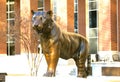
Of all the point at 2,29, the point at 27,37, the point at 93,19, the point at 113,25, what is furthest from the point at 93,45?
the point at 27,37

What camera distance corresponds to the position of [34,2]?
1217 inches

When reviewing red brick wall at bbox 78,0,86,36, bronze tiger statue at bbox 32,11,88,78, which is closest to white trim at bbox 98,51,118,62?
red brick wall at bbox 78,0,86,36

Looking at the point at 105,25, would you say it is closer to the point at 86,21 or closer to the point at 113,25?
the point at 113,25

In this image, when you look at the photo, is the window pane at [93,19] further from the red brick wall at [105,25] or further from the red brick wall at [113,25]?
the red brick wall at [105,25]

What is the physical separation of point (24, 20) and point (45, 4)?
36.8ft

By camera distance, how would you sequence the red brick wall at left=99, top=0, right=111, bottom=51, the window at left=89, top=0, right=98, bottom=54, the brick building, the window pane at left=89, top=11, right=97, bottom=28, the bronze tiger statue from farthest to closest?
the window pane at left=89, top=11, right=97, bottom=28, the window at left=89, top=0, right=98, bottom=54, the red brick wall at left=99, top=0, right=111, bottom=51, the brick building, the bronze tiger statue

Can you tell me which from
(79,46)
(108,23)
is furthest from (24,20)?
(79,46)

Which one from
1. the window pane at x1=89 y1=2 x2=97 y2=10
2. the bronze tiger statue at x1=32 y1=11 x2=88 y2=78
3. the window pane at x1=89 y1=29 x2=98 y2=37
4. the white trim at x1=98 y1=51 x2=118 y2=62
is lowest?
the white trim at x1=98 y1=51 x2=118 y2=62

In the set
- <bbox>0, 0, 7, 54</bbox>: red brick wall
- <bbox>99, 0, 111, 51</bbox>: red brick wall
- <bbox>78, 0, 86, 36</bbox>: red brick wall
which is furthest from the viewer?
<bbox>78, 0, 86, 36</bbox>: red brick wall

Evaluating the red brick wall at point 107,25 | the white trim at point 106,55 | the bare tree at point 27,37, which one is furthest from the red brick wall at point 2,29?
the white trim at point 106,55

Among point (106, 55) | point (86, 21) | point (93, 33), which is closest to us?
point (106, 55)

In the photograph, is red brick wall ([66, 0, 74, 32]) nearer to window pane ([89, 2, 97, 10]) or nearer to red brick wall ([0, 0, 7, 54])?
red brick wall ([0, 0, 7, 54])

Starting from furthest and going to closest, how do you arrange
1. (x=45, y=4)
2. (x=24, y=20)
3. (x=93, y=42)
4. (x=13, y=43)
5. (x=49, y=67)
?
(x=13, y=43) < (x=45, y=4) < (x=93, y=42) < (x=24, y=20) < (x=49, y=67)

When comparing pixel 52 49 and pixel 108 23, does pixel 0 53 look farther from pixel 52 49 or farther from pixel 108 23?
pixel 52 49
